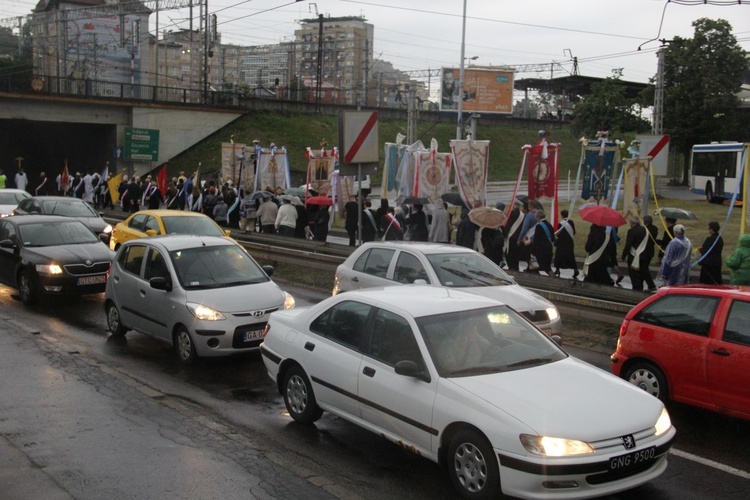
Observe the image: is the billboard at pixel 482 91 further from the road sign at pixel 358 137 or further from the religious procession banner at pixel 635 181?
the road sign at pixel 358 137

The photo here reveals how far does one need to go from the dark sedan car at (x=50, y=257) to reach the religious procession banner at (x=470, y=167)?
9255 mm

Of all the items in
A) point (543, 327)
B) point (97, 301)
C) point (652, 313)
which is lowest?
point (97, 301)

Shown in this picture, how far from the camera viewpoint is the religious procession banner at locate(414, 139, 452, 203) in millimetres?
22172

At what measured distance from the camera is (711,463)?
652 cm

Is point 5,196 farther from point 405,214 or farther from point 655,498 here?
point 655,498

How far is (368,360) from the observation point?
6504 mm

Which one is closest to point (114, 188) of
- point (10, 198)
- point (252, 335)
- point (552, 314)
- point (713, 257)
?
point (10, 198)

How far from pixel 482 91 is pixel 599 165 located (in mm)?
53796

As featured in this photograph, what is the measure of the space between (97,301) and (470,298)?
391 inches

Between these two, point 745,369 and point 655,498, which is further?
point 745,369

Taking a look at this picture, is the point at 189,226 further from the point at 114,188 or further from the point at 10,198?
the point at 114,188

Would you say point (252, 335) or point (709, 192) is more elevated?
point (709, 192)

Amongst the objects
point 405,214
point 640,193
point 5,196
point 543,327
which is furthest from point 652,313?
point 5,196

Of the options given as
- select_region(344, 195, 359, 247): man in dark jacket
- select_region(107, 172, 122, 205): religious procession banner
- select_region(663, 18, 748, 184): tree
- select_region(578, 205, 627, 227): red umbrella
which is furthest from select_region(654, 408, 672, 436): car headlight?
select_region(663, 18, 748, 184): tree
